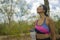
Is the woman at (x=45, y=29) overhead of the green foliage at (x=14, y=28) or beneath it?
overhead

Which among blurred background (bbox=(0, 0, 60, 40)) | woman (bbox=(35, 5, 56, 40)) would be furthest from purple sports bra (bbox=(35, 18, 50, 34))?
blurred background (bbox=(0, 0, 60, 40))

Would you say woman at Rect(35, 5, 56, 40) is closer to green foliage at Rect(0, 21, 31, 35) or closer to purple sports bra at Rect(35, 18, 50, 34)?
purple sports bra at Rect(35, 18, 50, 34)

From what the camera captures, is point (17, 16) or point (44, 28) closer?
point (44, 28)

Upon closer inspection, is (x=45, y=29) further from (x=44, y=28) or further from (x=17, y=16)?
(x=17, y=16)

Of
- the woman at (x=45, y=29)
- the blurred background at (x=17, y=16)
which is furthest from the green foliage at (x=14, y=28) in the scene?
the woman at (x=45, y=29)

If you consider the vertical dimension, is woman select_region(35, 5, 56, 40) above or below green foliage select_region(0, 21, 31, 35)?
above

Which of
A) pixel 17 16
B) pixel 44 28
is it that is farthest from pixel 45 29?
pixel 17 16

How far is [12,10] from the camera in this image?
5.12 metres

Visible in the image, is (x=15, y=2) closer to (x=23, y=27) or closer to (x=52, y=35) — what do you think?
(x=23, y=27)

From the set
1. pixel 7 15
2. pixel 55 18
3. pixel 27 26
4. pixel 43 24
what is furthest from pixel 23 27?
pixel 43 24

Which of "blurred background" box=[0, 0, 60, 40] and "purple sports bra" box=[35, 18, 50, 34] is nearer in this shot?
"purple sports bra" box=[35, 18, 50, 34]

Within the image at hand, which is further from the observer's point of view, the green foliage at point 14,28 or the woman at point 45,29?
the green foliage at point 14,28

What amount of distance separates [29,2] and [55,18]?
0.85 m

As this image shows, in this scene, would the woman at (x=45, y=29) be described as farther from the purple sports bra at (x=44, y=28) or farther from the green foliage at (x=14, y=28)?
the green foliage at (x=14, y=28)
